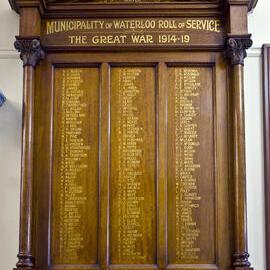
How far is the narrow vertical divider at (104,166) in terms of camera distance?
400cm

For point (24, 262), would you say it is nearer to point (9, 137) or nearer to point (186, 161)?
point (9, 137)

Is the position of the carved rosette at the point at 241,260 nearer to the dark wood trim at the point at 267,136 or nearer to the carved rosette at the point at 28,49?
the dark wood trim at the point at 267,136

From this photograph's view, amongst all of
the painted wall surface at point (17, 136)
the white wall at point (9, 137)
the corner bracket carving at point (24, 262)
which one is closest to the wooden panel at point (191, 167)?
the painted wall surface at point (17, 136)

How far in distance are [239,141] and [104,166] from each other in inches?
37.8

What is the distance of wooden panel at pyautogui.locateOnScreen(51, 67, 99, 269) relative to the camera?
4027 millimetres

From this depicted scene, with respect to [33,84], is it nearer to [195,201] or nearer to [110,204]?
[110,204]

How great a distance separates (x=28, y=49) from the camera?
13.4 ft

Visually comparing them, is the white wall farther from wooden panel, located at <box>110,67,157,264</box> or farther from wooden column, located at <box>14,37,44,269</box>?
wooden panel, located at <box>110,67,157,264</box>

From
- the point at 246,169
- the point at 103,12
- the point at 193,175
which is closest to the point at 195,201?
the point at 193,175

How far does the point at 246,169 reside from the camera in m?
4.27

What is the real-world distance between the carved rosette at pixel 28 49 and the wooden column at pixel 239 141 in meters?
1.36

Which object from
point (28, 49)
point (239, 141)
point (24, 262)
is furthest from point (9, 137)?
point (239, 141)

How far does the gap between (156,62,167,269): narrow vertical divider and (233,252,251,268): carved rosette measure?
0.49 meters

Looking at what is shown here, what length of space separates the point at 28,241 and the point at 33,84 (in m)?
1.10
